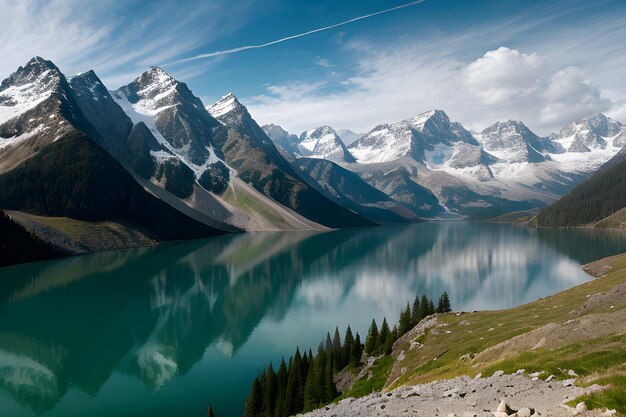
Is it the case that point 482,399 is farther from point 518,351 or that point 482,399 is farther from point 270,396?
point 270,396

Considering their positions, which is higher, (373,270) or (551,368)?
(551,368)

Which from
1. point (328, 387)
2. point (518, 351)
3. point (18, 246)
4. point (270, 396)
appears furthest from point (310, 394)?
point (18, 246)

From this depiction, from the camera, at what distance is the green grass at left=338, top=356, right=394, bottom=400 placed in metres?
50.4

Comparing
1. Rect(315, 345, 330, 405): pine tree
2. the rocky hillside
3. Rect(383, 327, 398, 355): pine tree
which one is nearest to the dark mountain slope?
Rect(315, 345, 330, 405): pine tree

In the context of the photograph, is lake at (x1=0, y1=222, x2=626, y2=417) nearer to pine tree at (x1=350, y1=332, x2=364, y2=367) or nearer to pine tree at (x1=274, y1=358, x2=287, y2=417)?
pine tree at (x1=274, y1=358, x2=287, y2=417)

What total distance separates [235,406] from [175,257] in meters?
151

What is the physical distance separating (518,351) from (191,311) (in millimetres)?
83542

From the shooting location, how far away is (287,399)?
164ft

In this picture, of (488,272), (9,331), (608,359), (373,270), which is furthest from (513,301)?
(9,331)

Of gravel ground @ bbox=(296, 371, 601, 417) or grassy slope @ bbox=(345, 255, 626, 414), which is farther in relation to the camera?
grassy slope @ bbox=(345, 255, 626, 414)

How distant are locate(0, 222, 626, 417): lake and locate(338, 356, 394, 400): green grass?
44.5ft

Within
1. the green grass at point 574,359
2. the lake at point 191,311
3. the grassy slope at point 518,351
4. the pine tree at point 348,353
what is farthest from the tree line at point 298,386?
the green grass at point 574,359

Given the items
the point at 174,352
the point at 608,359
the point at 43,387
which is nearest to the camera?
the point at 608,359

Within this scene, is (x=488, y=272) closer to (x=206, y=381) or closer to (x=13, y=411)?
(x=206, y=381)
